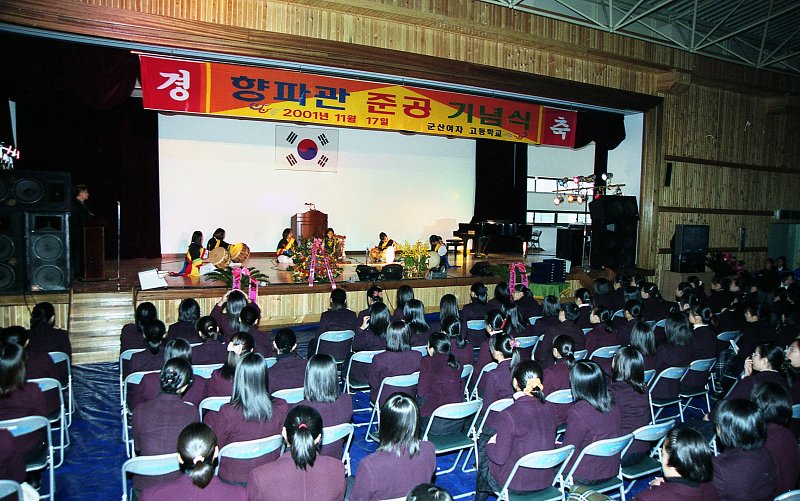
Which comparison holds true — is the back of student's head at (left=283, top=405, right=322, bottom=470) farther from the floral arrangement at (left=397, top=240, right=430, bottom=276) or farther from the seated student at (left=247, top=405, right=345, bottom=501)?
the floral arrangement at (left=397, top=240, right=430, bottom=276)

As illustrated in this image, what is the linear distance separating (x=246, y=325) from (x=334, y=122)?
5078 mm

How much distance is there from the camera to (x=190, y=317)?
5.74 m

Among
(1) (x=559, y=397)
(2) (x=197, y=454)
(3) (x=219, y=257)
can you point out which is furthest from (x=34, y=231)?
(1) (x=559, y=397)

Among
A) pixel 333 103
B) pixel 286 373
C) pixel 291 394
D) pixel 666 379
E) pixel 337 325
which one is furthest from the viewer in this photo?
pixel 333 103

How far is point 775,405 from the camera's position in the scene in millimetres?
3371

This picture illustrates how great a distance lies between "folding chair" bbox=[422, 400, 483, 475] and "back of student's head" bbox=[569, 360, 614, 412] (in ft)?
2.47

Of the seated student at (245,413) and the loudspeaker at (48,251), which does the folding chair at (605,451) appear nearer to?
the seated student at (245,413)

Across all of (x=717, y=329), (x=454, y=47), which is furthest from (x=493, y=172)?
(x=717, y=329)

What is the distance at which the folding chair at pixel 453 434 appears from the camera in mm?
3723

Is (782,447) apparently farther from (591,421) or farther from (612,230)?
(612,230)

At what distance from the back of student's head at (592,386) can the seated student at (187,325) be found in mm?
3623

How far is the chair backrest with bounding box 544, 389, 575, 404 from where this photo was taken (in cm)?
409

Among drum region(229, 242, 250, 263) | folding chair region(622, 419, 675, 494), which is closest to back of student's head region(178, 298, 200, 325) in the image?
folding chair region(622, 419, 675, 494)

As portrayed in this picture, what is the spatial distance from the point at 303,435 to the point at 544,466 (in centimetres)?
142
